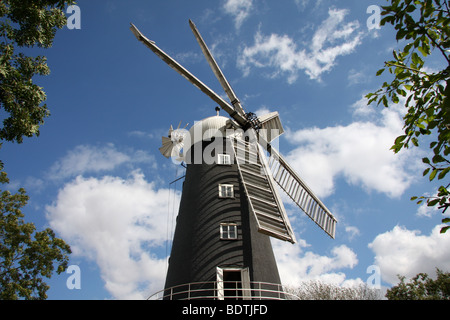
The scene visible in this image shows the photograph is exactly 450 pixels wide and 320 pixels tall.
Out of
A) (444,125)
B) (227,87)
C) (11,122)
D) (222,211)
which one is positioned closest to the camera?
(444,125)

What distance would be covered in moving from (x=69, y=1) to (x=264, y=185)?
→ 10557 millimetres

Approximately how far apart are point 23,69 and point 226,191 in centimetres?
975

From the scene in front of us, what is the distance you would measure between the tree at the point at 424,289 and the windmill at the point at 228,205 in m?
21.5

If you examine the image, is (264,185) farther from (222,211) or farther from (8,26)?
(8,26)

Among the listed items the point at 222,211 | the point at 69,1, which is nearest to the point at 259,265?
the point at 222,211

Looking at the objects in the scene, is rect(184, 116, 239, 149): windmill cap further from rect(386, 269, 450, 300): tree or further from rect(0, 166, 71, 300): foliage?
rect(386, 269, 450, 300): tree

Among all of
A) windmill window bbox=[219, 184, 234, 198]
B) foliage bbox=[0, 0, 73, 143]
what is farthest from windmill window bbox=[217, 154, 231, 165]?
foliage bbox=[0, 0, 73, 143]

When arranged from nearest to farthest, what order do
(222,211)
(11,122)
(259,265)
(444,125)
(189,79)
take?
1. (444,125)
2. (11,122)
3. (259,265)
4. (222,211)
5. (189,79)

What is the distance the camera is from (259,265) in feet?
42.8

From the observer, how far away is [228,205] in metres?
15.0

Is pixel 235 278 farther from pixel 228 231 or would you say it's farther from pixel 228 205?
pixel 228 205

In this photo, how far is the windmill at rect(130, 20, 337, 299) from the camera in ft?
41.9

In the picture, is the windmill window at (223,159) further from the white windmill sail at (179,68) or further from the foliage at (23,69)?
the foliage at (23,69)
